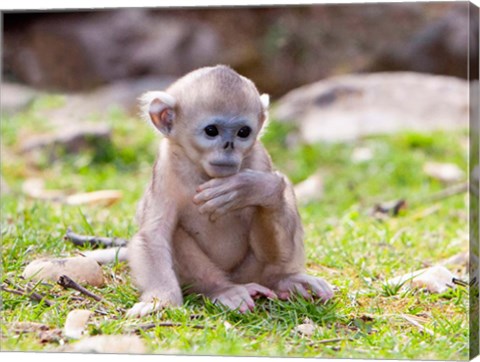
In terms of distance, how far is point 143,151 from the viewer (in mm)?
10875

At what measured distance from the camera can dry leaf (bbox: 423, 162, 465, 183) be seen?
9.80 metres

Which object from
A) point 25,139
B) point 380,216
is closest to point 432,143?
point 380,216

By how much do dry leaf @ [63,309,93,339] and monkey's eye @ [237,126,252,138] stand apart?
1.20m

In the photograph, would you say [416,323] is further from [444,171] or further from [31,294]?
[444,171]

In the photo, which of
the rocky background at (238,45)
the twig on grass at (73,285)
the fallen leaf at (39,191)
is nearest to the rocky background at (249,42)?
the rocky background at (238,45)

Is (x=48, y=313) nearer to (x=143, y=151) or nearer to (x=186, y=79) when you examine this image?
(x=186, y=79)

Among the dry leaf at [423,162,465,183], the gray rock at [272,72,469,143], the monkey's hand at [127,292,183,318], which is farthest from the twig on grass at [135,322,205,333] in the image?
the gray rock at [272,72,469,143]

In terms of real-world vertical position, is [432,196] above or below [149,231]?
below

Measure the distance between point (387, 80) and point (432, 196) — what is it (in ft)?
12.4

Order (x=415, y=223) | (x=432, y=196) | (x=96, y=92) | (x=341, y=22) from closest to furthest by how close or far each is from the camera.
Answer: (x=415, y=223) < (x=432, y=196) < (x=96, y=92) < (x=341, y=22)

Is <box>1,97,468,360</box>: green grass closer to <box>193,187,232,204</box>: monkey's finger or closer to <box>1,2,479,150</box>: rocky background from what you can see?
<box>193,187,232,204</box>: monkey's finger

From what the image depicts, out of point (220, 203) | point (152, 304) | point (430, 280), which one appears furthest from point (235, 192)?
point (430, 280)

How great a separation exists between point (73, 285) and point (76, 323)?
1.57ft

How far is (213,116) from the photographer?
479 centimetres
